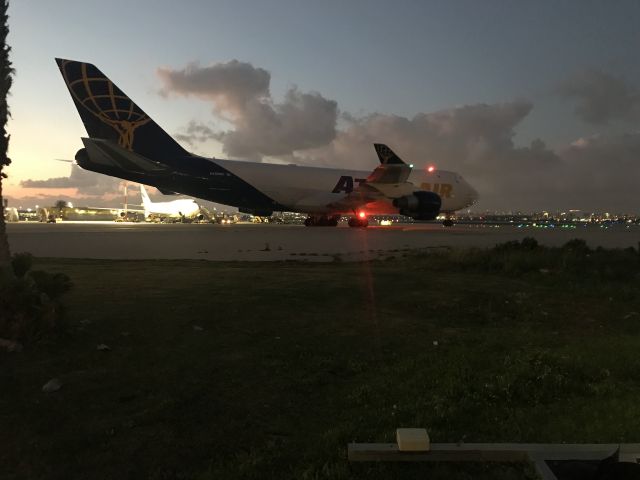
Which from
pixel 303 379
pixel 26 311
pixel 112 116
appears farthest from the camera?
pixel 112 116

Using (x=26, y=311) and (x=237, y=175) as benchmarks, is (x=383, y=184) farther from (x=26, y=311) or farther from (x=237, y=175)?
(x=26, y=311)

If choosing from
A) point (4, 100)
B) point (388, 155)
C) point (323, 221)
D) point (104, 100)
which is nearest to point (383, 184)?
point (388, 155)

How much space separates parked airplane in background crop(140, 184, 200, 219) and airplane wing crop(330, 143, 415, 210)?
83.4m

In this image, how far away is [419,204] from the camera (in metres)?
35.5

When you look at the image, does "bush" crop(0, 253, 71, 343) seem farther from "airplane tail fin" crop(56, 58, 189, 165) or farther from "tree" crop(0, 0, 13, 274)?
"airplane tail fin" crop(56, 58, 189, 165)

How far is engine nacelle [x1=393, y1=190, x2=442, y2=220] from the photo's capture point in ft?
116

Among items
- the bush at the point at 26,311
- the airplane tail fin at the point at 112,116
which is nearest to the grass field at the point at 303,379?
the bush at the point at 26,311

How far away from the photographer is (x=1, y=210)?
629cm

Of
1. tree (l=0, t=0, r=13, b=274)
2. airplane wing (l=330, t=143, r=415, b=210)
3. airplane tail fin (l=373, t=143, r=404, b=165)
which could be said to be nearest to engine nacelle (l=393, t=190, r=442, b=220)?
airplane wing (l=330, t=143, r=415, b=210)

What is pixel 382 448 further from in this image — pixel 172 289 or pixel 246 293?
pixel 172 289

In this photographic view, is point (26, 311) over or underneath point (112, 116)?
underneath

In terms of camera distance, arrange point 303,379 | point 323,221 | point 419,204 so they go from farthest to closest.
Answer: point 323,221 < point 419,204 < point 303,379

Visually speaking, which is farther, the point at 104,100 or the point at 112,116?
the point at 112,116

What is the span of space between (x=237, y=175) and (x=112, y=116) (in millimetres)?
9318
